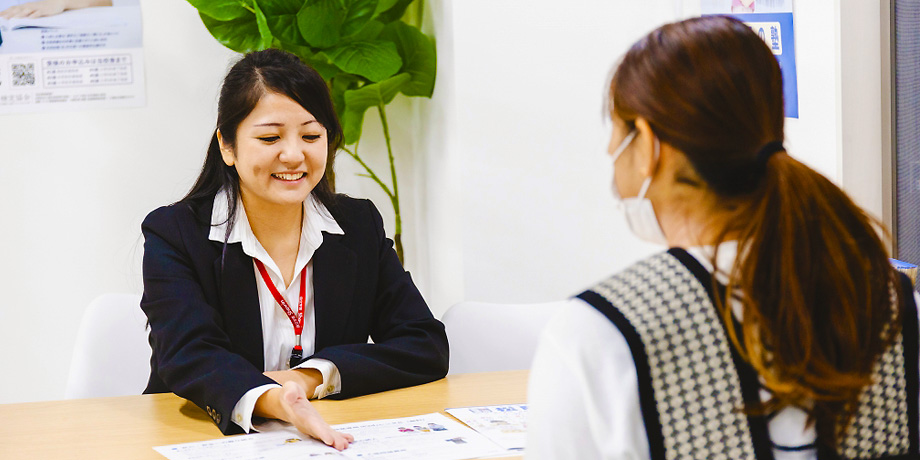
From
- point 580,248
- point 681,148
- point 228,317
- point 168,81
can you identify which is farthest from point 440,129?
point 681,148

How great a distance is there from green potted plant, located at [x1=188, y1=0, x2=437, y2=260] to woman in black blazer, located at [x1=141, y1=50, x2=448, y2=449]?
82 centimetres

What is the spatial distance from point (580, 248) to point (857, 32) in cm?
110

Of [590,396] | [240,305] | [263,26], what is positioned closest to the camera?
[590,396]

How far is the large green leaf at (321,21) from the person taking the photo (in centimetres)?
294

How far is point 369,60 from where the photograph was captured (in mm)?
2986

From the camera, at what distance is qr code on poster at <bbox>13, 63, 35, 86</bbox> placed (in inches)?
130

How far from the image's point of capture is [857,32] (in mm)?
2346

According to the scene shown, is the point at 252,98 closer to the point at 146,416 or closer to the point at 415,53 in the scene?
the point at 146,416

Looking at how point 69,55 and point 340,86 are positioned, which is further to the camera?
point 69,55

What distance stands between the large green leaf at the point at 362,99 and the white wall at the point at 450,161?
0.16m

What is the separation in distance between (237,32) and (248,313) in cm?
142

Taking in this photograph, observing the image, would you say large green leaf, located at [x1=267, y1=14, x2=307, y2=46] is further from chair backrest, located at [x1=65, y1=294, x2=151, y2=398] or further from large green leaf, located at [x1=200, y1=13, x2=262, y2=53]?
chair backrest, located at [x1=65, y1=294, x2=151, y2=398]

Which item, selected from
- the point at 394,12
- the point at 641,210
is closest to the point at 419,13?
the point at 394,12

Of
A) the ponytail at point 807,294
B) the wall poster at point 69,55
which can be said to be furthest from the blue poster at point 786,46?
the wall poster at point 69,55
